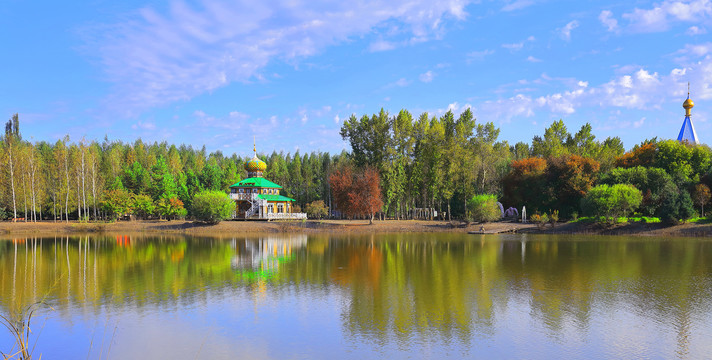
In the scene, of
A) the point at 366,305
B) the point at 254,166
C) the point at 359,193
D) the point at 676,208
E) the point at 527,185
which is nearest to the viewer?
the point at 366,305

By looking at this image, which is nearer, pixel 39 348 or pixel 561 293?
pixel 39 348

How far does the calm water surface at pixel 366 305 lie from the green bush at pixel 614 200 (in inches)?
731

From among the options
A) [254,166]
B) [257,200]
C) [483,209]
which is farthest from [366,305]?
[254,166]

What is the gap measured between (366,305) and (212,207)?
43555mm

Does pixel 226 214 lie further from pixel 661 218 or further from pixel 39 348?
pixel 661 218

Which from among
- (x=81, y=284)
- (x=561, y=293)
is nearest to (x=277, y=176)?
(x=81, y=284)

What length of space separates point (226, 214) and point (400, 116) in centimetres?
2815

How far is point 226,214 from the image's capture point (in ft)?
187

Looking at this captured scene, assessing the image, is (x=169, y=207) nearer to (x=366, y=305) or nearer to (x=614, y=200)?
(x=366, y=305)

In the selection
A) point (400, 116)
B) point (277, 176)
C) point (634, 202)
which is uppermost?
point (400, 116)

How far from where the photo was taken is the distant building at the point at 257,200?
212 feet

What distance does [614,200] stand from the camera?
47.3m

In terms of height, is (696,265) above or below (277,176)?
below

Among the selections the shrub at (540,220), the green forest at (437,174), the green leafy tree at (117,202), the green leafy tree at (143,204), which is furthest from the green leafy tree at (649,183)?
the green leafy tree at (117,202)
